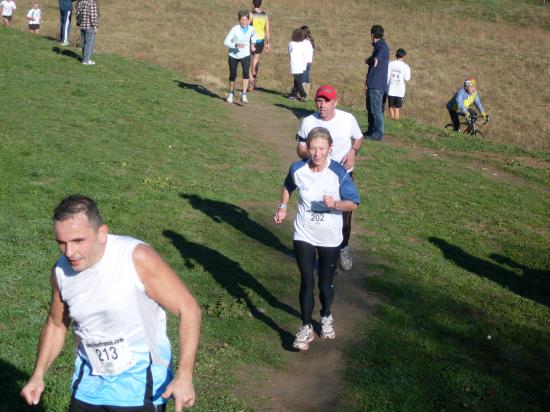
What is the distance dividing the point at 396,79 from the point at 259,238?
11304 mm

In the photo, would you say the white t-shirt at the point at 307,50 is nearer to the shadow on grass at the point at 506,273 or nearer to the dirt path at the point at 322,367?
the shadow on grass at the point at 506,273

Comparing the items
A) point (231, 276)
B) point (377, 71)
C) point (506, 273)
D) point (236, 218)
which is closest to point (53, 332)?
point (231, 276)

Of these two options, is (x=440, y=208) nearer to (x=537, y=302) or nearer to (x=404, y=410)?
(x=537, y=302)

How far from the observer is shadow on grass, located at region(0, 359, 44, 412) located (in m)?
5.55

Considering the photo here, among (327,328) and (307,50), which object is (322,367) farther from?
(307,50)

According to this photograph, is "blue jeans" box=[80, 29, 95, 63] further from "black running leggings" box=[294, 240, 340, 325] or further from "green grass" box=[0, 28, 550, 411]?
"black running leggings" box=[294, 240, 340, 325]

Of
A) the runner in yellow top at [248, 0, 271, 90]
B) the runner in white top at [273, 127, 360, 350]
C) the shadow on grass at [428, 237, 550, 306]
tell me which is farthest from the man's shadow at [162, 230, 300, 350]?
the runner in yellow top at [248, 0, 271, 90]

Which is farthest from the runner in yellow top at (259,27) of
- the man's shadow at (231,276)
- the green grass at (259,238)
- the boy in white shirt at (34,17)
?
the man's shadow at (231,276)

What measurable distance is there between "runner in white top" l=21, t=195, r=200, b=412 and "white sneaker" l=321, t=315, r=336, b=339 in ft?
11.1

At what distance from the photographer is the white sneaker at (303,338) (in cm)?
711

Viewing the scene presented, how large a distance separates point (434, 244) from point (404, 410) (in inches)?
208

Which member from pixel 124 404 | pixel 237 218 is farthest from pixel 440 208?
pixel 124 404

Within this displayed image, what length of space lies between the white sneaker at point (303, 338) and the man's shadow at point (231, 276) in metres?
0.13

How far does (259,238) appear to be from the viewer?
415 inches
